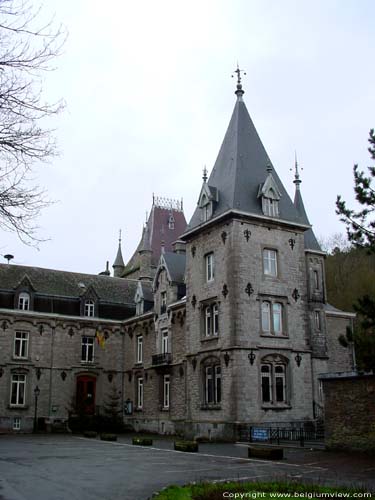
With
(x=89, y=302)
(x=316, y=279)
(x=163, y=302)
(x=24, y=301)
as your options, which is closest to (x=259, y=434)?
(x=316, y=279)

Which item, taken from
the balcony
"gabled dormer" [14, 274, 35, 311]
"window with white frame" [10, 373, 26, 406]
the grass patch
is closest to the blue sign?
the balcony

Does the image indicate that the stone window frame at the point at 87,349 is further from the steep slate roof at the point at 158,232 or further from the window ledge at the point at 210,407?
the steep slate roof at the point at 158,232

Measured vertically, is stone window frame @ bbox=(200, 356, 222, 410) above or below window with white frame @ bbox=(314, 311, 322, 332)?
below

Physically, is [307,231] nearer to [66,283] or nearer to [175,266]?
[175,266]

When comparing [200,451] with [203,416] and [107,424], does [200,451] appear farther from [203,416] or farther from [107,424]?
[107,424]

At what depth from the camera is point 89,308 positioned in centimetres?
4453

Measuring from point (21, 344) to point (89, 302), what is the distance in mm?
5989

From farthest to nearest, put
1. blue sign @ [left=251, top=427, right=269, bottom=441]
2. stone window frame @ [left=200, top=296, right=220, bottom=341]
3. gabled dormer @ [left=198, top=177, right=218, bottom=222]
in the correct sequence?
gabled dormer @ [left=198, top=177, right=218, bottom=222]
stone window frame @ [left=200, top=296, right=220, bottom=341]
blue sign @ [left=251, top=427, right=269, bottom=441]

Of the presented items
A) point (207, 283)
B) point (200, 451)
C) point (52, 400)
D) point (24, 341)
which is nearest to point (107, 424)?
point (52, 400)

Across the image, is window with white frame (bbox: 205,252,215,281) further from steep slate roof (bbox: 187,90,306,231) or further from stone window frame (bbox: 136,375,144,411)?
stone window frame (bbox: 136,375,144,411)

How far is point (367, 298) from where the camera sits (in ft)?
53.5

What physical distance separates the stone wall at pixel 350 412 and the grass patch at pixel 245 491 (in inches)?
443

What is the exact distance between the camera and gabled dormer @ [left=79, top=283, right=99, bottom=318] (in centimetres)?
4416

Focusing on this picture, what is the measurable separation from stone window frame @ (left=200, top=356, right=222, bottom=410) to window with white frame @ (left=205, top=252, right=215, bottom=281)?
14.5 ft
